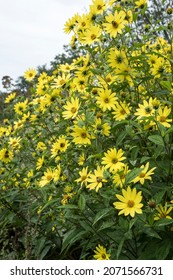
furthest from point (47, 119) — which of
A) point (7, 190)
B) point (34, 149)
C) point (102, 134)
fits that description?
Result: point (102, 134)

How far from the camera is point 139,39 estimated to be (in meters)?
2.61

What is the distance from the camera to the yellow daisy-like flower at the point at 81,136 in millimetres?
2102

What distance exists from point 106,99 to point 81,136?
23cm

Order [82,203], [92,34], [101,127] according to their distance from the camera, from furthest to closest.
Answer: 1. [92,34]
2. [101,127]
3. [82,203]

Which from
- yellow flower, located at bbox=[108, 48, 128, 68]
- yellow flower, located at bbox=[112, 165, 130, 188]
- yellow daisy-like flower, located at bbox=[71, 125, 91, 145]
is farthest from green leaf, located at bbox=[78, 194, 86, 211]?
yellow flower, located at bbox=[108, 48, 128, 68]

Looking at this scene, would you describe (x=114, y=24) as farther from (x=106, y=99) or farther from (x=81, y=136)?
(x=81, y=136)

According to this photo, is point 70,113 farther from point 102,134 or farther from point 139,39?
point 139,39

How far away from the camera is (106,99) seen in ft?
7.06

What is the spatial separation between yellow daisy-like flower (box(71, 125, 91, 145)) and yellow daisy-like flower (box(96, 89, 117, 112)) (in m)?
0.15

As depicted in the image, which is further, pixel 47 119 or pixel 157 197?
pixel 47 119

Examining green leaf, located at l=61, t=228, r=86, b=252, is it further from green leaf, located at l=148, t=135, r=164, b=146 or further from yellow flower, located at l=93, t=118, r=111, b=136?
green leaf, located at l=148, t=135, r=164, b=146

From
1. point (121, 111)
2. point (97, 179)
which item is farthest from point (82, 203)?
point (121, 111)

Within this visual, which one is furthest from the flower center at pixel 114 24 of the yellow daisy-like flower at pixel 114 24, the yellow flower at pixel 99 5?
the yellow flower at pixel 99 5

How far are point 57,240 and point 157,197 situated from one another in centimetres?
111
